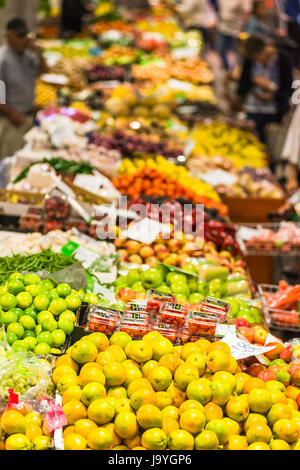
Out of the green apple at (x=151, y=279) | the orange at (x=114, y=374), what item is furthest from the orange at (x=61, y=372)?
the green apple at (x=151, y=279)

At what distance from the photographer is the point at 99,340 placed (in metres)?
2.41

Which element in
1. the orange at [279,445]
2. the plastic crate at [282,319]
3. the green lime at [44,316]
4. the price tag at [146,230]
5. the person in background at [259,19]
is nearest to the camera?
the orange at [279,445]

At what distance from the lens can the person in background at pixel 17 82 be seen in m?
7.00

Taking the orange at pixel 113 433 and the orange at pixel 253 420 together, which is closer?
the orange at pixel 113 433

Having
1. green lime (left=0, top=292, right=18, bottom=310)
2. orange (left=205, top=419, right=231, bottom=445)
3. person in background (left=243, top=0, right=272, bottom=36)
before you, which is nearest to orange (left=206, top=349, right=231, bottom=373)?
orange (left=205, top=419, right=231, bottom=445)

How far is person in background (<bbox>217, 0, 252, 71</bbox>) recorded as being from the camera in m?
13.5

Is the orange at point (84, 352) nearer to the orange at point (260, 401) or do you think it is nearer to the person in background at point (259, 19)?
the orange at point (260, 401)

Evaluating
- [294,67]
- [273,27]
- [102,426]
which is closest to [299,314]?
[102,426]

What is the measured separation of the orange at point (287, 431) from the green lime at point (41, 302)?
1185 millimetres

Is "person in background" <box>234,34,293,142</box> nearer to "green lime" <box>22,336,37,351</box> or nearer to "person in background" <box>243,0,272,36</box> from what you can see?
"person in background" <box>243,0,272,36</box>

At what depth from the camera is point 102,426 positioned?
2084 mm

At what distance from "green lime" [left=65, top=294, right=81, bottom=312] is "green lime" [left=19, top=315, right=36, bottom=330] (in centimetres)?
20

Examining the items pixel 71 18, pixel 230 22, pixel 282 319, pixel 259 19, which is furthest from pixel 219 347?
pixel 230 22

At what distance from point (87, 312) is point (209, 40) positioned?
12235mm
